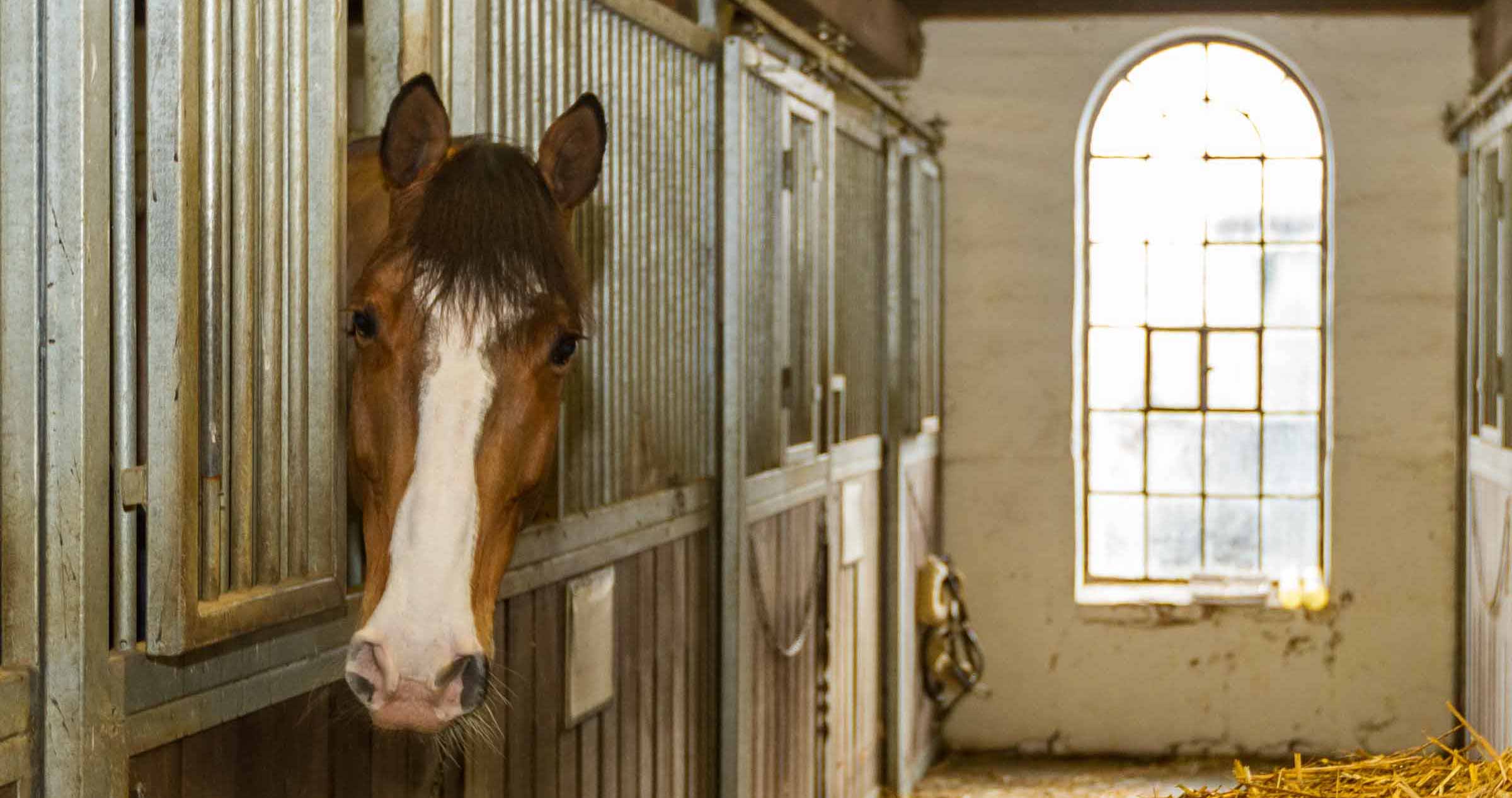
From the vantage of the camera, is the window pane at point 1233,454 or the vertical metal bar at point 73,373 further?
the window pane at point 1233,454

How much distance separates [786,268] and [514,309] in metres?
2.09

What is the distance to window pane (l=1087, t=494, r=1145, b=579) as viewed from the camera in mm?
6230

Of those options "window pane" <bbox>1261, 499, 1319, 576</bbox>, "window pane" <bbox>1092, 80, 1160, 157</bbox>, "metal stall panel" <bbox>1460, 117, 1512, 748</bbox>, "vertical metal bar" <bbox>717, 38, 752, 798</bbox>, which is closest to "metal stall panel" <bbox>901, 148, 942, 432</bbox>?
"window pane" <bbox>1092, 80, 1160, 157</bbox>

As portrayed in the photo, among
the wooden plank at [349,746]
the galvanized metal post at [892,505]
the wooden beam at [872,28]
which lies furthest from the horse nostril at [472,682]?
the galvanized metal post at [892,505]

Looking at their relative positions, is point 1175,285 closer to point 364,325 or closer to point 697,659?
point 697,659

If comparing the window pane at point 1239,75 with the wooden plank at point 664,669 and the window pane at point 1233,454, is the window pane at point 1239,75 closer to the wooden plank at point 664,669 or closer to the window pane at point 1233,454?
the window pane at point 1233,454

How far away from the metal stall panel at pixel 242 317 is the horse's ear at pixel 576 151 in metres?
0.27

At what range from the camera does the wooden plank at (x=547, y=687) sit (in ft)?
8.00

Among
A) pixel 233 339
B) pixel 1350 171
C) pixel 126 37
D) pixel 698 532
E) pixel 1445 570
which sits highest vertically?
pixel 1350 171

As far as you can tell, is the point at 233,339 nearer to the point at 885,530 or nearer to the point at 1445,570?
the point at 885,530

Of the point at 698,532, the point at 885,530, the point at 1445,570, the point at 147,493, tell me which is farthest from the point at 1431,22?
the point at 147,493

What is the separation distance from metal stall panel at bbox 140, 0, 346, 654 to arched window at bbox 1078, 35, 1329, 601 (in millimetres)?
4811

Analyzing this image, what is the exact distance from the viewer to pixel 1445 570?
5.86m

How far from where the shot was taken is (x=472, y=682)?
146cm
